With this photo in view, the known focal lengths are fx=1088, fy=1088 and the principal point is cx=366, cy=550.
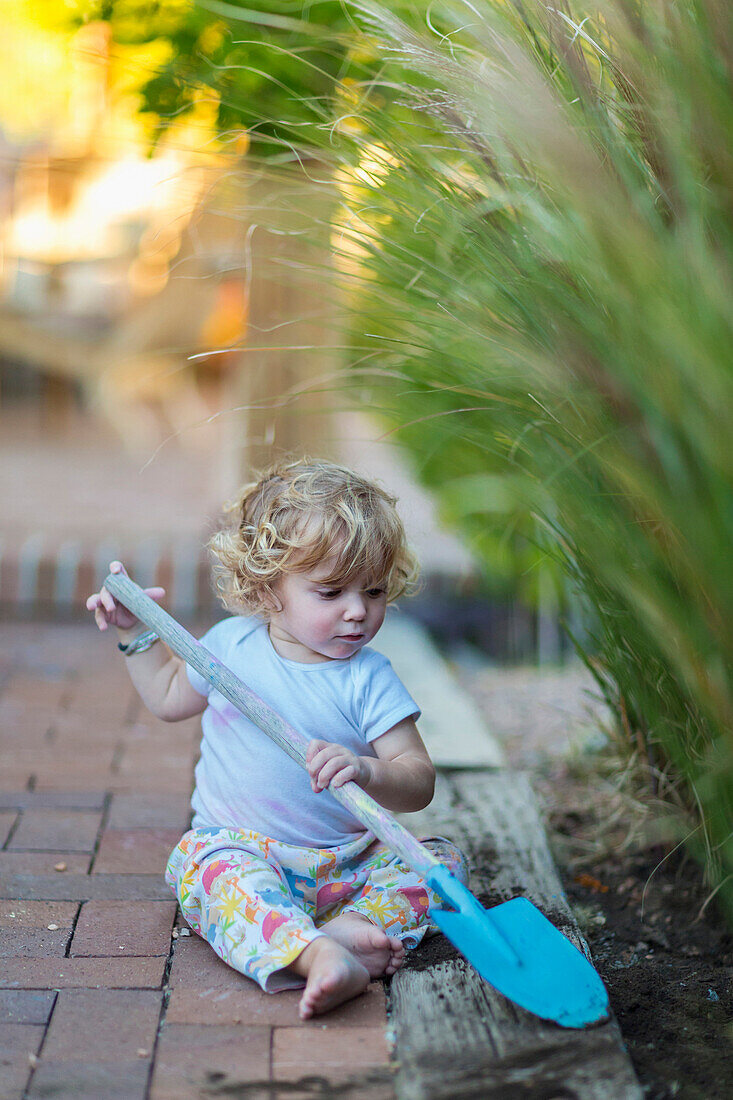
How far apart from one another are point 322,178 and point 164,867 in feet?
3.82

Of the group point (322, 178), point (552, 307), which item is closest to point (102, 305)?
point (322, 178)

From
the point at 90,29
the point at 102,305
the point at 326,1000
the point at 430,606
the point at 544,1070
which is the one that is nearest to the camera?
the point at 544,1070

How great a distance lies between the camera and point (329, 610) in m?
1.59

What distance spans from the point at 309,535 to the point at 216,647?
285 mm

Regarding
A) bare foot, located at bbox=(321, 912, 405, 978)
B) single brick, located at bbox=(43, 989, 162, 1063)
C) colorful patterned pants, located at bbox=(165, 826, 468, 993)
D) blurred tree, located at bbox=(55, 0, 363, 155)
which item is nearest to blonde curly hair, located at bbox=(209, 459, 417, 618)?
colorful patterned pants, located at bbox=(165, 826, 468, 993)

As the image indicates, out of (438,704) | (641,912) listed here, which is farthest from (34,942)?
(438,704)

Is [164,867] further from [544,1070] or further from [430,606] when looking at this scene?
[430,606]

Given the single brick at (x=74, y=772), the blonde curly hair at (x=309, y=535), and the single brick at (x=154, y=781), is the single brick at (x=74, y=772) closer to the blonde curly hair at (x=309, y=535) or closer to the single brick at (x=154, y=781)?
the single brick at (x=154, y=781)

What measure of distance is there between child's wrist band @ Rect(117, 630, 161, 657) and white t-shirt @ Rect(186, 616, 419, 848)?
159mm

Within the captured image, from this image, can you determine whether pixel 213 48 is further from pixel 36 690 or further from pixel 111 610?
pixel 36 690

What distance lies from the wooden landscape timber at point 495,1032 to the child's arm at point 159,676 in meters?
0.52

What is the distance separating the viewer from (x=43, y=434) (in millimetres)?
7227

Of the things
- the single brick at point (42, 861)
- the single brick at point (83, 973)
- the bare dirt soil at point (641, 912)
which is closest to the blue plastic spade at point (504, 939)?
the bare dirt soil at point (641, 912)

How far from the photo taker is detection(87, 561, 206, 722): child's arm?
1.73m
